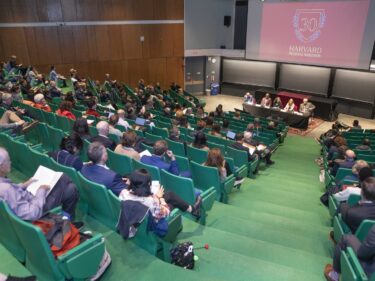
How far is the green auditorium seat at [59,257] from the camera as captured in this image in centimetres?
230

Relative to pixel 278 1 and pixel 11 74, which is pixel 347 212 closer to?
pixel 11 74

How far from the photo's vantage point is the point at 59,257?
92.7 inches

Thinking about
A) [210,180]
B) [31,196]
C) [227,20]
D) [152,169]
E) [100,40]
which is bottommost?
[210,180]

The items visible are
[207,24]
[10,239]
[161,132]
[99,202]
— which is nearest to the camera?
[10,239]

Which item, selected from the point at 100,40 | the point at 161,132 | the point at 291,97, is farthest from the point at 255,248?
the point at 100,40

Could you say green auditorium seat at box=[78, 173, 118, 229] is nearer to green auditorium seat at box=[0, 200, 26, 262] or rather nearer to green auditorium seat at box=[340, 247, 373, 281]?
green auditorium seat at box=[0, 200, 26, 262]

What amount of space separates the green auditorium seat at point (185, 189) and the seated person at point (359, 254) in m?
1.47

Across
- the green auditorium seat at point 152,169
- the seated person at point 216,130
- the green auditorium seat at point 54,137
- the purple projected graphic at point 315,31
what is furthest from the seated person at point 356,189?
the purple projected graphic at point 315,31

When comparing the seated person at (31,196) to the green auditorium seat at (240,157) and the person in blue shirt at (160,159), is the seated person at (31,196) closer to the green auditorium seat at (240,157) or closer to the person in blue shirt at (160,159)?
the person in blue shirt at (160,159)

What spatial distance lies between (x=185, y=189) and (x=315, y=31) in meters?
12.2

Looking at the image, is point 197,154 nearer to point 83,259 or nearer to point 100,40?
point 83,259

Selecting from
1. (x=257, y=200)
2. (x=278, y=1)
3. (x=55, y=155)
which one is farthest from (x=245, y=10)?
(x=55, y=155)

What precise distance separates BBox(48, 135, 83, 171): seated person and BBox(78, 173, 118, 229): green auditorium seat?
22.2 inches

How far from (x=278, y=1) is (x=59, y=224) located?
47.9 feet
